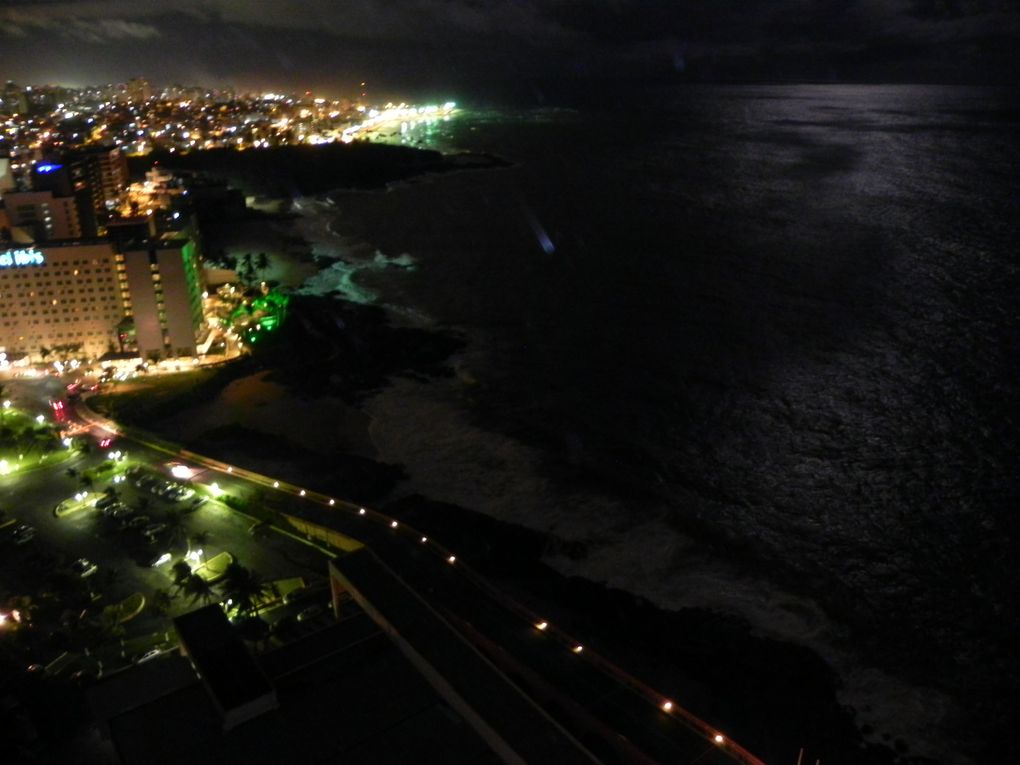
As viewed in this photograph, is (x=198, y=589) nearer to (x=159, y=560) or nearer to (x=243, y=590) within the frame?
(x=243, y=590)

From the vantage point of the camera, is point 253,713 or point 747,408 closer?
point 253,713

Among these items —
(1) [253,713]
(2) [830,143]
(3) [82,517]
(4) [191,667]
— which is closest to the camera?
(1) [253,713]

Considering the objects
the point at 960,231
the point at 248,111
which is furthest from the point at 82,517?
the point at 248,111

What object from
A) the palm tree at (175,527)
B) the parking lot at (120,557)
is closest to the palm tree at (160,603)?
the parking lot at (120,557)

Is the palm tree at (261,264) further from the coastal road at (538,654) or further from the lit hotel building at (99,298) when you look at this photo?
the coastal road at (538,654)

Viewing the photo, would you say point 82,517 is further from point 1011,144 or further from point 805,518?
point 1011,144

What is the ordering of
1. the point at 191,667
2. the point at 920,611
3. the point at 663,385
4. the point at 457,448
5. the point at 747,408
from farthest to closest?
the point at 663,385 → the point at 747,408 → the point at 457,448 → the point at 920,611 → the point at 191,667
